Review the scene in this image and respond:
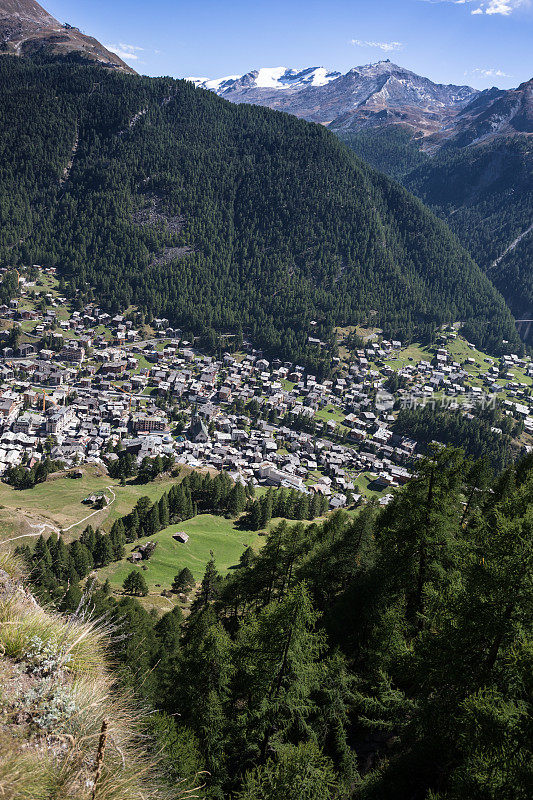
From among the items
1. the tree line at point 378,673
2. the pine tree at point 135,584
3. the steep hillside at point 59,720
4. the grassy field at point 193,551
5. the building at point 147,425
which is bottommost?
the grassy field at point 193,551

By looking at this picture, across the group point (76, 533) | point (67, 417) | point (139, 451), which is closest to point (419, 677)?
point (76, 533)

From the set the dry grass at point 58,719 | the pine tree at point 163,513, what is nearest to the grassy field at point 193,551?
the pine tree at point 163,513

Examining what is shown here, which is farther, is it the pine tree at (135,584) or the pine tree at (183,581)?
the pine tree at (183,581)

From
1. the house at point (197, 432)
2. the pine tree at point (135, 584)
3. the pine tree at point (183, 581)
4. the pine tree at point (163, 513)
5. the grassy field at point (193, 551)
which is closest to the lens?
the pine tree at point (135, 584)

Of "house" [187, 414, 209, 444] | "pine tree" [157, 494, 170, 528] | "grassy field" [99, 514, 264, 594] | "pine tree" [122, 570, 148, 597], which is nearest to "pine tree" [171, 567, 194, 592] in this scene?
"grassy field" [99, 514, 264, 594]

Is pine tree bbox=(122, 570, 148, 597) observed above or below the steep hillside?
below

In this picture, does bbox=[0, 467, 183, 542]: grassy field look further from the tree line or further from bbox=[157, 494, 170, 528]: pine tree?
the tree line

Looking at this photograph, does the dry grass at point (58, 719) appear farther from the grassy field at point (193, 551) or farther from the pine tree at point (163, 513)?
the pine tree at point (163, 513)
